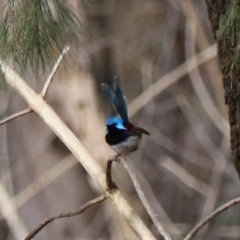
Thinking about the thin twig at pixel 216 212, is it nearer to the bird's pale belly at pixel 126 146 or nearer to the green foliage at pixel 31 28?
the bird's pale belly at pixel 126 146

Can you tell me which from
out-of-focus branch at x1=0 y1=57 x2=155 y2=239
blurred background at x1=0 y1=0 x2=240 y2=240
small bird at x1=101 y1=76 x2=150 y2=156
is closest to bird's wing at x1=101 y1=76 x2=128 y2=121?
small bird at x1=101 y1=76 x2=150 y2=156

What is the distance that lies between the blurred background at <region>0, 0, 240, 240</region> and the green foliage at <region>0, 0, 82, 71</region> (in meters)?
0.65

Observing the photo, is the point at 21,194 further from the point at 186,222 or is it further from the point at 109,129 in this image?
the point at 109,129

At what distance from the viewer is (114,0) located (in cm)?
140

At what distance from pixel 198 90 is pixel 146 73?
0.15 meters

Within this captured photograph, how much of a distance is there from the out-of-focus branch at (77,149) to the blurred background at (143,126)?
0.42m

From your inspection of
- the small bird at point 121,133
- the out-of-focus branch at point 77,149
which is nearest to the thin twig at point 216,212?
the out-of-focus branch at point 77,149

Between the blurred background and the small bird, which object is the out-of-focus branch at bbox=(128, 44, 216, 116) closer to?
the blurred background

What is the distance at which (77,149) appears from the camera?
91cm

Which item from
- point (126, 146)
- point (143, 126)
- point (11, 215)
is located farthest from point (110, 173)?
point (11, 215)

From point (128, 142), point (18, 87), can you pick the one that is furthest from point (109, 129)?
point (18, 87)

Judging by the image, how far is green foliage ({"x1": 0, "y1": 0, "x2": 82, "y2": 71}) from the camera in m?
0.63

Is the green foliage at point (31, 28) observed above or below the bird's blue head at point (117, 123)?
above

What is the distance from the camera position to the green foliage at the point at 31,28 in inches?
24.8
